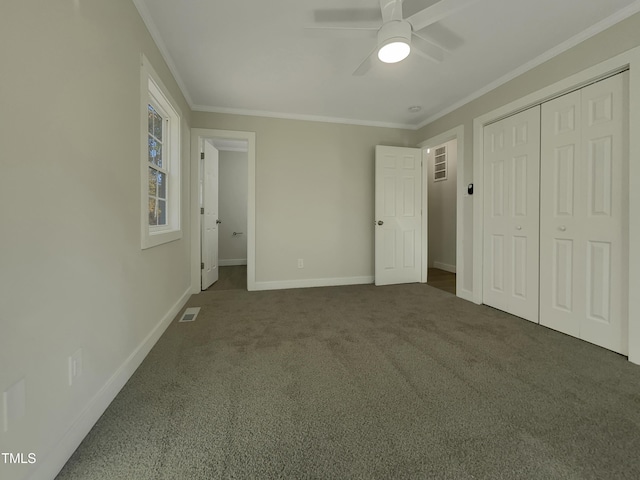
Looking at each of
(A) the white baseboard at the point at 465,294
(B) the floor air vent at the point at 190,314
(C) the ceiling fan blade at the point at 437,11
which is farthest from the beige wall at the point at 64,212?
(A) the white baseboard at the point at 465,294

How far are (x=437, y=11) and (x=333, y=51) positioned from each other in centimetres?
96

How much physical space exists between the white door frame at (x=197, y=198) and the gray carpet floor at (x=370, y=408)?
1.29 meters

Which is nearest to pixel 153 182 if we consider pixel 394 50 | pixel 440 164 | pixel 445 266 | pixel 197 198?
pixel 197 198

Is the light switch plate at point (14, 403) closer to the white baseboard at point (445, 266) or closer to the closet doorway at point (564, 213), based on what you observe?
the closet doorway at point (564, 213)

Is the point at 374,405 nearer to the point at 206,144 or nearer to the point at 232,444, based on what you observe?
the point at 232,444

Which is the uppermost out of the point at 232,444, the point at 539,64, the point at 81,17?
the point at 539,64

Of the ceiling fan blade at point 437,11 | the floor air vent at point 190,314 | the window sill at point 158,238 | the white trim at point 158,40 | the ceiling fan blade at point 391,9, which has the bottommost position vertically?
the floor air vent at point 190,314

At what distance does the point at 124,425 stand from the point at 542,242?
321 centimetres

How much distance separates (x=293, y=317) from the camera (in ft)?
8.65

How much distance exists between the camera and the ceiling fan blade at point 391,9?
164cm

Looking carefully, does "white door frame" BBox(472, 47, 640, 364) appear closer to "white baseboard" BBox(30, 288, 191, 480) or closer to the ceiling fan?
the ceiling fan

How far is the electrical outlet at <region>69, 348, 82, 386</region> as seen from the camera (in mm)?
1095

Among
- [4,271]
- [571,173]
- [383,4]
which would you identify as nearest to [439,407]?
[4,271]

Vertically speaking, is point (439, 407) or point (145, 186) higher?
point (145, 186)
